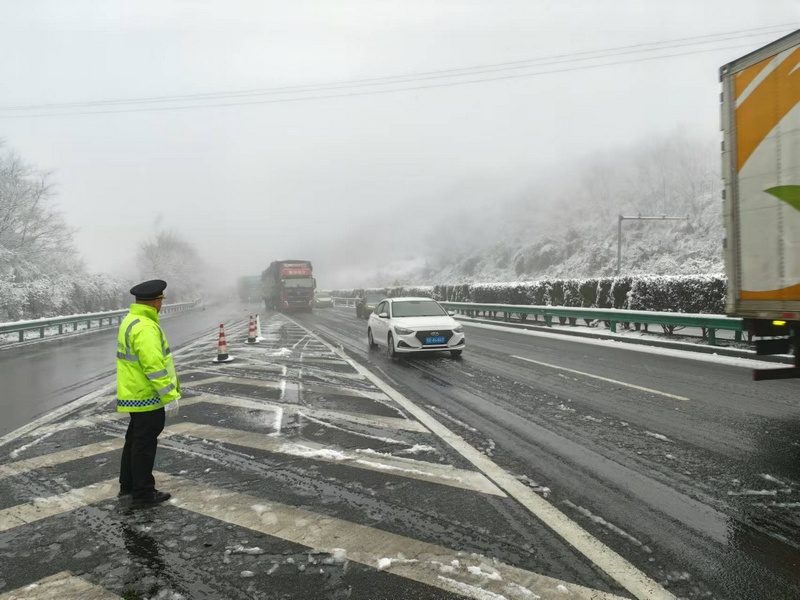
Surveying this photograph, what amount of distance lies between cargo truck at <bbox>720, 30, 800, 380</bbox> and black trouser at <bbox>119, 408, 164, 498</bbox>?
642 cm

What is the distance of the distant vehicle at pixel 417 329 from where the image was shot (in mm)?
11344

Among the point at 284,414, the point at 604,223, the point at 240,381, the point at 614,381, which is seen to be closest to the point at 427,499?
the point at 284,414

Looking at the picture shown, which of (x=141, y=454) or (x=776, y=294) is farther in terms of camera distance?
(x=776, y=294)

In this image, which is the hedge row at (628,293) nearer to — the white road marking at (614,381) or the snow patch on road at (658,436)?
the white road marking at (614,381)

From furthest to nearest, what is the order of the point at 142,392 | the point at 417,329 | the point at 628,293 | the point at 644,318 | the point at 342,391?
the point at 628,293 → the point at 644,318 → the point at 417,329 → the point at 342,391 → the point at 142,392

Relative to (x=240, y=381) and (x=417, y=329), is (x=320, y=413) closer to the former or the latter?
(x=240, y=381)

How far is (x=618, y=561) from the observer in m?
2.84

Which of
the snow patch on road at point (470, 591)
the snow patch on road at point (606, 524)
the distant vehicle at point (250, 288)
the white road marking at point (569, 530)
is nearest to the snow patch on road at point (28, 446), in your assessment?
the white road marking at point (569, 530)

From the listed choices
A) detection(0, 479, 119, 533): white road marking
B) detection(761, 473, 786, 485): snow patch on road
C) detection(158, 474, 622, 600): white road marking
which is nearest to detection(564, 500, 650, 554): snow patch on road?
detection(158, 474, 622, 600): white road marking

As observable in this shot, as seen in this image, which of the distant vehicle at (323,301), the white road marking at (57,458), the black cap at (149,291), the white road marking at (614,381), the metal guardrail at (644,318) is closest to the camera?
the black cap at (149,291)

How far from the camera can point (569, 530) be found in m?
3.21

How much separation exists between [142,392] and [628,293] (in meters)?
17.4

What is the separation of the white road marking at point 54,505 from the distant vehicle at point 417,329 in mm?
7673

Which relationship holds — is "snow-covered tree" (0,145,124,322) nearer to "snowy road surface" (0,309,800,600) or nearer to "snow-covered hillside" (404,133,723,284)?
"snowy road surface" (0,309,800,600)
